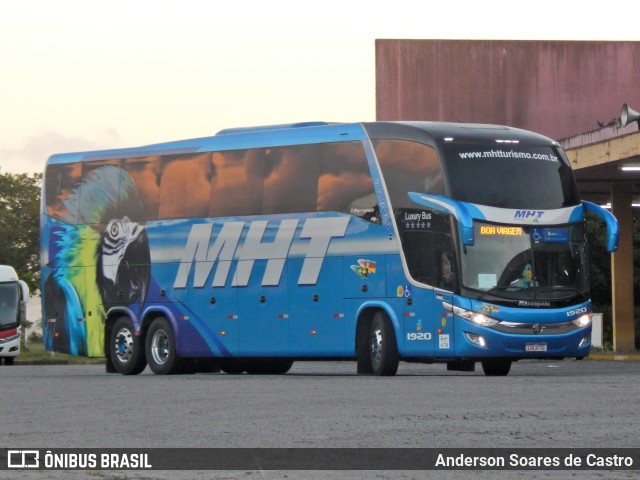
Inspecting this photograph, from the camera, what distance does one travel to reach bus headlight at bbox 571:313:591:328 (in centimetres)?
2453

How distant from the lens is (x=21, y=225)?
76.2m

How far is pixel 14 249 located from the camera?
2953 inches

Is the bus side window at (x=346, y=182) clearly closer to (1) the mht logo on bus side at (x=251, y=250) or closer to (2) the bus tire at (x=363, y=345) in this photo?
(1) the mht logo on bus side at (x=251, y=250)

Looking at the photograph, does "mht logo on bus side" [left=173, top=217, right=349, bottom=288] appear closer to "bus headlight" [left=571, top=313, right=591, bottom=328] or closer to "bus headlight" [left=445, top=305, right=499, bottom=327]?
"bus headlight" [left=445, top=305, right=499, bottom=327]

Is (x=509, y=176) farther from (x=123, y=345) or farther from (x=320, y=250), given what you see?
(x=123, y=345)

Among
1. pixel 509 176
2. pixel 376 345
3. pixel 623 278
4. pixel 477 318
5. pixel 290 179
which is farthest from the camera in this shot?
pixel 623 278

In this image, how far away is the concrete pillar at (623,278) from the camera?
42.0 m

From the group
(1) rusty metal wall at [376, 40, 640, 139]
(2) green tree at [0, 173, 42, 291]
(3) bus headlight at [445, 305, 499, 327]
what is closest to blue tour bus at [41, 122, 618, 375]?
(3) bus headlight at [445, 305, 499, 327]

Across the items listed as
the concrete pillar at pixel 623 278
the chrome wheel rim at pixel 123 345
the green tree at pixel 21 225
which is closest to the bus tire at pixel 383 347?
the chrome wheel rim at pixel 123 345

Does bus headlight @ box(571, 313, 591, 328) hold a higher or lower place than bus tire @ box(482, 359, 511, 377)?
higher

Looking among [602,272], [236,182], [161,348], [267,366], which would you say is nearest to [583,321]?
[236,182]

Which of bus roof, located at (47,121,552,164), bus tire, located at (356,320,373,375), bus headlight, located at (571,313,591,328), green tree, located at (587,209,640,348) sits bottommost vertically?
green tree, located at (587,209,640,348)

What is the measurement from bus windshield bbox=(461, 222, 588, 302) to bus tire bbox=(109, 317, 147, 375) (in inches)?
296

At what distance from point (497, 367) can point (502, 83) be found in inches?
1313
